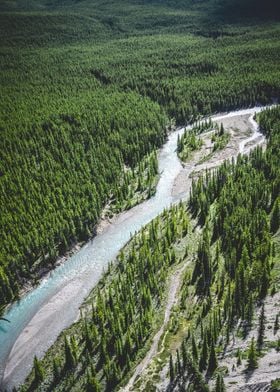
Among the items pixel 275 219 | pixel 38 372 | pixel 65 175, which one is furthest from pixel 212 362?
pixel 65 175

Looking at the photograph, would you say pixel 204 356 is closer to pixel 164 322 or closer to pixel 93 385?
pixel 164 322

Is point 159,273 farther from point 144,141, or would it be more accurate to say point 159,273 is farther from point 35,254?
point 144,141

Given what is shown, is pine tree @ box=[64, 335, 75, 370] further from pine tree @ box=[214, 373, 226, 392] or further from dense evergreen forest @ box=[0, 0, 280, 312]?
pine tree @ box=[214, 373, 226, 392]

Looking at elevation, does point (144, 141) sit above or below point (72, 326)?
above

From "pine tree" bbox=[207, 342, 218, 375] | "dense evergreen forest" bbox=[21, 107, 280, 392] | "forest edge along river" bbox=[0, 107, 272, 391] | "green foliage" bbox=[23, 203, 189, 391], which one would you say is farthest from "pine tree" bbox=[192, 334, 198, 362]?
"forest edge along river" bbox=[0, 107, 272, 391]

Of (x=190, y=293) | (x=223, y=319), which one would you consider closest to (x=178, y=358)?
(x=223, y=319)

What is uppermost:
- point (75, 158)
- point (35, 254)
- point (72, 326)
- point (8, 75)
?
point (8, 75)

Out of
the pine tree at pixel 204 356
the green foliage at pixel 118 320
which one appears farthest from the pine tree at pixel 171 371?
the pine tree at pixel 204 356

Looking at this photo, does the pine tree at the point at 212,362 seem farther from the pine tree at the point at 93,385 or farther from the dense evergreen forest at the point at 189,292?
the pine tree at the point at 93,385
